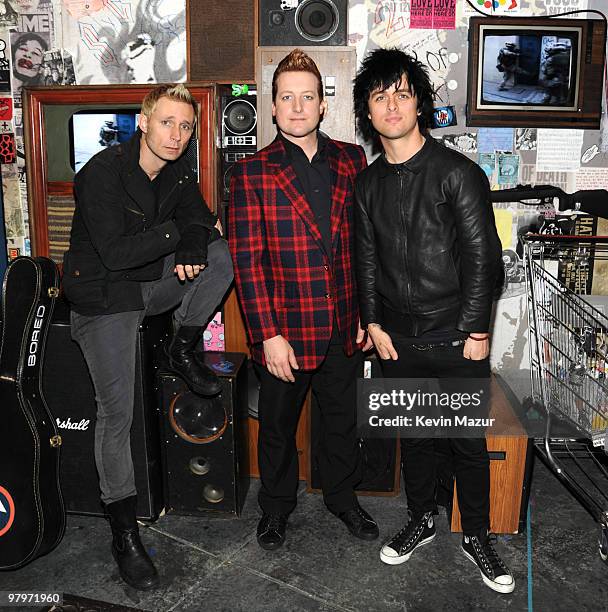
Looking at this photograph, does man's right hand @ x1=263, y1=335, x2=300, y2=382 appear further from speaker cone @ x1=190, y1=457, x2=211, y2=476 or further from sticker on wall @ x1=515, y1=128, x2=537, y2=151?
sticker on wall @ x1=515, y1=128, x2=537, y2=151

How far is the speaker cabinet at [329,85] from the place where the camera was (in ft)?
9.62

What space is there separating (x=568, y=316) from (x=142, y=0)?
2.46 meters

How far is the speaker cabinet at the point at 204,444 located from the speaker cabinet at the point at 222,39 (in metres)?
1.40

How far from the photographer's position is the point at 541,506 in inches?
108

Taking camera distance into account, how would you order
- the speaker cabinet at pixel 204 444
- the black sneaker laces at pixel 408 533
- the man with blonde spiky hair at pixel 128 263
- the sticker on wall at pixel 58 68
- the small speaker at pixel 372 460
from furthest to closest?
the sticker on wall at pixel 58 68 < the small speaker at pixel 372 460 < the speaker cabinet at pixel 204 444 < the black sneaker laces at pixel 408 533 < the man with blonde spiky hair at pixel 128 263

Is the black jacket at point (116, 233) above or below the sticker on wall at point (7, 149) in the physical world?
below

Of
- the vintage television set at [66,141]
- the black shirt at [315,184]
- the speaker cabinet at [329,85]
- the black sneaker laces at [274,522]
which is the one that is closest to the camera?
the black shirt at [315,184]

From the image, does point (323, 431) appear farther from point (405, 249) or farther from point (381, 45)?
point (381, 45)

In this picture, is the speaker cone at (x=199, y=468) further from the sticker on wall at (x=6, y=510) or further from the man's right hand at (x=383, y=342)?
the man's right hand at (x=383, y=342)

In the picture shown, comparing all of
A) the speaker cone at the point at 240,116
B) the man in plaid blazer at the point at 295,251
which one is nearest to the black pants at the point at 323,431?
the man in plaid blazer at the point at 295,251

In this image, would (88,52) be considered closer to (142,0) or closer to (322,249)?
(142,0)

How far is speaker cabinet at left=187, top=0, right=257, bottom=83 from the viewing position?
297cm

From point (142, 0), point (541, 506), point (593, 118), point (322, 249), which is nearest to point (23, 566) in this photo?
point (322, 249)

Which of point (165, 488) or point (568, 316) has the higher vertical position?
point (568, 316)
